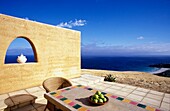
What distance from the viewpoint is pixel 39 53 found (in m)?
4.78

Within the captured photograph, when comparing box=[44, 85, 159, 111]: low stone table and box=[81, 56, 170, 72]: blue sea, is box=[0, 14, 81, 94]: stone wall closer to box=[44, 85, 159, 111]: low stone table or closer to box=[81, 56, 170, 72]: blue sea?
box=[44, 85, 159, 111]: low stone table

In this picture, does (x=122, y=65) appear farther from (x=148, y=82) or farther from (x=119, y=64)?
(x=148, y=82)

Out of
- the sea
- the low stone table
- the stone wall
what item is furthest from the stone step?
the sea

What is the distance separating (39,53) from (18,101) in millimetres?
2105

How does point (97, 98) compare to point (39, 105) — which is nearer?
point (97, 98)

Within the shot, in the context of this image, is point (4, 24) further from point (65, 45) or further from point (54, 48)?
point (65, 45)

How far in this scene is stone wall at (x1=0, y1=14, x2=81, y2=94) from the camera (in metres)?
3.88

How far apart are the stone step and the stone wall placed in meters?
0.73

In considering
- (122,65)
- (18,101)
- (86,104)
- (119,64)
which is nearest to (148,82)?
(86,104)

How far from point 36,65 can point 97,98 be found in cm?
365

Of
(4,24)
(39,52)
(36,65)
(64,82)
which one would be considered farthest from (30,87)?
(4,24)

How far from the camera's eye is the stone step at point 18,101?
3010 mm

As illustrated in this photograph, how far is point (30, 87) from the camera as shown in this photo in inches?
178

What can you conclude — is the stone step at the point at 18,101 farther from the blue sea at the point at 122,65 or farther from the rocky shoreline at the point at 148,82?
the blue sea at the point at 122,65
